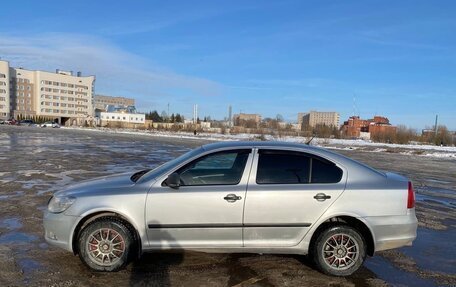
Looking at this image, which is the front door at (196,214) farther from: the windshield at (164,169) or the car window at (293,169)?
the car window at (293,169)

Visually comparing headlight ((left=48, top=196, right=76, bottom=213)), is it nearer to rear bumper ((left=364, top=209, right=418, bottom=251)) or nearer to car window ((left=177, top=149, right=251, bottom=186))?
car window ((left=177, top=149, right=251, bottom=186))

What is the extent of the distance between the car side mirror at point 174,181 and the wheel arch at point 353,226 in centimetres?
183

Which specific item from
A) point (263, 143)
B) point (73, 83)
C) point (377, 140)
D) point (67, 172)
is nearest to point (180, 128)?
point (377, 140)

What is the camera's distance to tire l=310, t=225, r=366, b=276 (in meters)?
5.11

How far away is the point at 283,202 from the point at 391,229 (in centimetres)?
142

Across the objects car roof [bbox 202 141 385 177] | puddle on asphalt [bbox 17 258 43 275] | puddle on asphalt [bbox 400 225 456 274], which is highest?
car roof [bbox 202 141 385 177]

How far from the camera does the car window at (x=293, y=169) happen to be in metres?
5.16

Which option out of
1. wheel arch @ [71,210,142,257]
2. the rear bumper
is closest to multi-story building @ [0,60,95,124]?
wheel arch @ [71,210,142,257]

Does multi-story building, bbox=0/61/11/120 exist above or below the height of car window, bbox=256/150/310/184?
above

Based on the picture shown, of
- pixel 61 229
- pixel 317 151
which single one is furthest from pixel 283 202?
pixel 61 229

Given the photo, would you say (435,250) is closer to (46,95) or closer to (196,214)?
(196,214)

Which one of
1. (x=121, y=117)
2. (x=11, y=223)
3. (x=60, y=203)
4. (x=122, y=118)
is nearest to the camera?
(x=60, y=203)

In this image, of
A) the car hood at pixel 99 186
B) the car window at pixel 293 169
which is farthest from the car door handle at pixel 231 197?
the car hood at pixel 99 186

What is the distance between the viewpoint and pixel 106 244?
5.03 meters
